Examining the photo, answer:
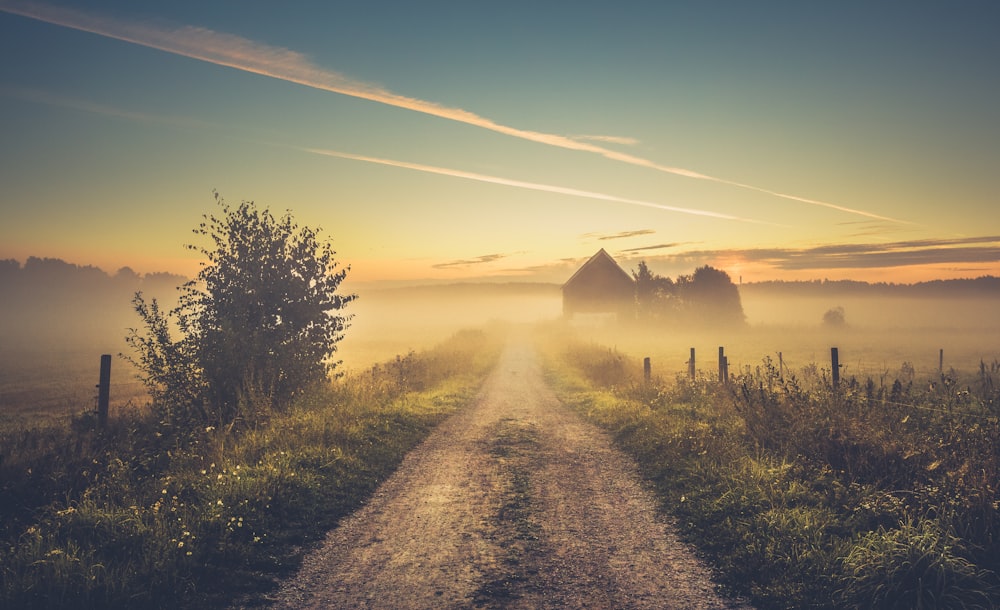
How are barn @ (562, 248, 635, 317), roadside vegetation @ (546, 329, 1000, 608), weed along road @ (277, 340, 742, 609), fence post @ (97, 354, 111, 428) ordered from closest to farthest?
roadside vegetation @ (546, 329, 1000, 608) → weed along road @ (277, 340, 742, 609) → fence post @ (97, 354, 111, 428) → barn @ (562, 248, 635, 317)

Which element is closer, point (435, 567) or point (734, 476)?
point (435, 567)

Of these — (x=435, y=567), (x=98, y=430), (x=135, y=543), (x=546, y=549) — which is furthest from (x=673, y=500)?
(x=98, y=430)

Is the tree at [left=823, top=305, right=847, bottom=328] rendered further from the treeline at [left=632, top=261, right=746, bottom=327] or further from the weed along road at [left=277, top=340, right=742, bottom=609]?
the weed along road at [left=277, top=340, right=742, bottom=609]

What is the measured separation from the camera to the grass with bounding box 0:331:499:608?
204 inches

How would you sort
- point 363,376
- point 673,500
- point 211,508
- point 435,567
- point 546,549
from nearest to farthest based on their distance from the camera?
point 435,567, point 546,549, point 211,508, point 673,500, point 363,376

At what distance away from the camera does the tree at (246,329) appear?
493 inches

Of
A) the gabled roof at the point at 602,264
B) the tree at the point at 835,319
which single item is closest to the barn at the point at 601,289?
the gabled roof at the point at 602,264

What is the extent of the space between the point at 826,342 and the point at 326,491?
188ft

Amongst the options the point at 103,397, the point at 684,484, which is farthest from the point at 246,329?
the point at 684,484

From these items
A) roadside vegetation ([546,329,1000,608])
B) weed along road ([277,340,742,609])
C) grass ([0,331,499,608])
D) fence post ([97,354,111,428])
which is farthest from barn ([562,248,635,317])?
fence post ([97,354,111,428])

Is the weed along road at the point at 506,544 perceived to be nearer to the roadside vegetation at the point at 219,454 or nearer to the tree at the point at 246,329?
the roadside vegetation at the point at 219,454

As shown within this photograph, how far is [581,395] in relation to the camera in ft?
59.6

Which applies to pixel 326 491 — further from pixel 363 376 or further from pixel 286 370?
pixel 363 376

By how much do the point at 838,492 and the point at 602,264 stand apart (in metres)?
46.3
